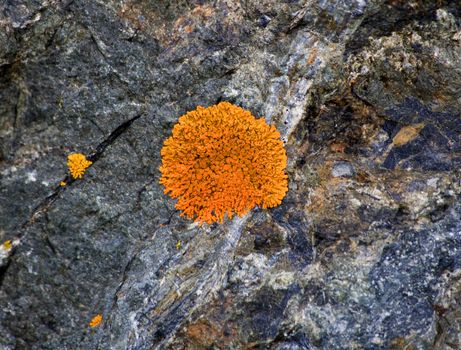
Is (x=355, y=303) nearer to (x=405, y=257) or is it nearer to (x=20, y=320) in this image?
(x=405, y=257)

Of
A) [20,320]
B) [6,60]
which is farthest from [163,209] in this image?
[6,60]

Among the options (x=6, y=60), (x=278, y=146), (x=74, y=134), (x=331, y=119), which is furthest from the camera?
(x=331, y=119)

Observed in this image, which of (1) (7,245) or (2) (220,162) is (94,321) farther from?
(2) (220,162)

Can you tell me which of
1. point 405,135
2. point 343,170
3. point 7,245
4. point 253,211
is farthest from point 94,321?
point 405,135

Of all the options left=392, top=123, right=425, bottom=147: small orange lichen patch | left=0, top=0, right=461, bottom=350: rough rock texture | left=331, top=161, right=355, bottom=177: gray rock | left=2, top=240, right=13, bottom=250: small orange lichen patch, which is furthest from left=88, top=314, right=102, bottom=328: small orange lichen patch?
left=392, top=123, right=425, bottom=147: small orange lichen patch

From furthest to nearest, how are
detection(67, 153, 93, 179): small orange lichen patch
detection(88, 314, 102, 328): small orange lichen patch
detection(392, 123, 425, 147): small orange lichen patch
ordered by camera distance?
detection(392, 123, 425, 147): small orange lichen patch → detection(88, 314, 102, 328): small orange lichen patch → detection(67, 153, 93, 179): small orange lichen patch

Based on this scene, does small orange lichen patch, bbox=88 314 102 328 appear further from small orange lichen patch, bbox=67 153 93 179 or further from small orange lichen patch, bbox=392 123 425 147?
small orange lichen patch, bbox=392 123 425 147
